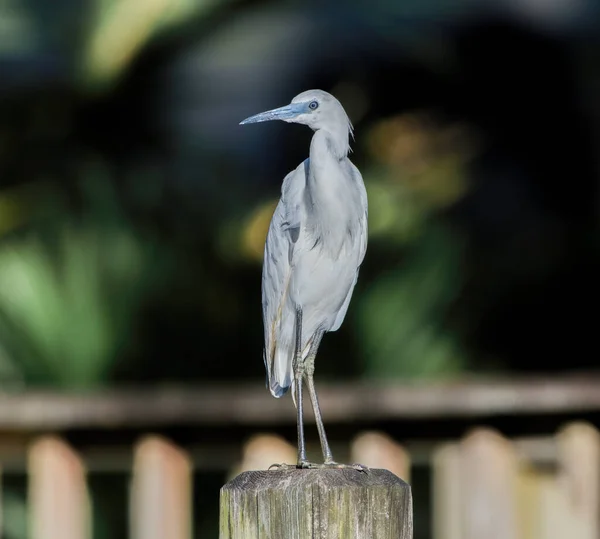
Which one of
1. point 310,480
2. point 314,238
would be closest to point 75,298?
point 314,238

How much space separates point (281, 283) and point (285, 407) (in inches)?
21.7

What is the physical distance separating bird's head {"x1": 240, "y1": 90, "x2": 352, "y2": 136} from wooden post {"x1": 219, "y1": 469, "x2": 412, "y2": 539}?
4.36 ft

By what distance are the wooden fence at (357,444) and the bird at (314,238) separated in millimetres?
411

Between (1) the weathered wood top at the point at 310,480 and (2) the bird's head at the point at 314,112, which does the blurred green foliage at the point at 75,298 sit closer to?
(2) the bird's head at the point at 314,112

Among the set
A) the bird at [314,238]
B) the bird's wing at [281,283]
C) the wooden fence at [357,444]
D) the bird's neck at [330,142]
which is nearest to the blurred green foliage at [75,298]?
the wooden fence at [357,444]

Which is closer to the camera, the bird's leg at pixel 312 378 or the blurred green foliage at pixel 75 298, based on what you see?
the bird's leg at pixel 312 378

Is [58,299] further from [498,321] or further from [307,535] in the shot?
[307,535]

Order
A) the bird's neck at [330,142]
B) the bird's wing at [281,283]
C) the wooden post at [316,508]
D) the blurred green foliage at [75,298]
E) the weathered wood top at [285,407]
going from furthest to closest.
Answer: the blurred green foliage at [75,298] < the weathered wood top at [285,407] < the bird's wing at [281,283] < the bird's neck at [330,142] < the wooden post at [316,508]

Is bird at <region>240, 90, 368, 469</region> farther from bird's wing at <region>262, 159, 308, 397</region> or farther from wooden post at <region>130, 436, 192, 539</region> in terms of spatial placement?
wooden post at <region>130, 436, 192, 539</region>

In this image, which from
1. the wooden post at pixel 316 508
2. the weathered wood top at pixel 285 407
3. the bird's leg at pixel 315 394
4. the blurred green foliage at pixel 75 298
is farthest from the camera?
the blurred green foliage at pixel 75 298

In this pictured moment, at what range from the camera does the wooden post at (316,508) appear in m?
2.12

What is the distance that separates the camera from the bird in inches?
129

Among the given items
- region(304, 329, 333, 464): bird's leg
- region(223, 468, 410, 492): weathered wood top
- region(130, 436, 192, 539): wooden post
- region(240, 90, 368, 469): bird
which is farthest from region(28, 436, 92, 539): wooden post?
region(223, 468, 410, 492): weathered wood top

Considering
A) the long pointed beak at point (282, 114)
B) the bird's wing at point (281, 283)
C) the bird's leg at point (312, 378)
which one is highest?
the long pointed beak at point (282, 114)
